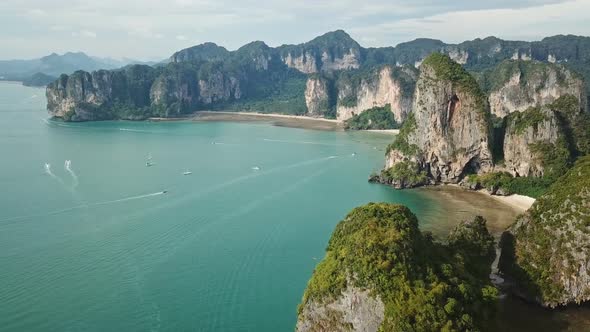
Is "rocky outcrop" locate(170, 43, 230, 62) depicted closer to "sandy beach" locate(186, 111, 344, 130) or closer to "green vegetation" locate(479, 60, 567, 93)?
"sandy beach" locate(186, 111, 344, 130)

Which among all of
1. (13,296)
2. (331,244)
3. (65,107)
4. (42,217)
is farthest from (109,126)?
(331,244)

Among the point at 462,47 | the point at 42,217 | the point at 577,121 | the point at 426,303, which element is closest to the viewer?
the point at 426,303

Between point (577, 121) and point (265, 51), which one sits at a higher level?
point (265, 51)

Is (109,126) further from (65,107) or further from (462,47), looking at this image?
(462,47)

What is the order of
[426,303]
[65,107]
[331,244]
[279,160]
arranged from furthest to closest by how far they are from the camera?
[65,107] → [279,160] → [331,244] → [426,303]

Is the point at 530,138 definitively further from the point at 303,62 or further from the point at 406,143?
the point at 303,62

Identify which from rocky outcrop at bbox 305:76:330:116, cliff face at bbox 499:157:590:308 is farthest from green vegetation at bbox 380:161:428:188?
rocky outcrop at bbox 305:76:330:116

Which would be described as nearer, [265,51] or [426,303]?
[426,303]

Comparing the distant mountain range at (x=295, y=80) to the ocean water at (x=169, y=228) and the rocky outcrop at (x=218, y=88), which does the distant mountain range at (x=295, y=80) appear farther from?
the ocean water at (x=169, y=228)

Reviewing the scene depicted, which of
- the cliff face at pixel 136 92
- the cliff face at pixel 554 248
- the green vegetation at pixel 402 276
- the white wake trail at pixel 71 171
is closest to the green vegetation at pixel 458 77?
the cliff face at pixel 554 248
